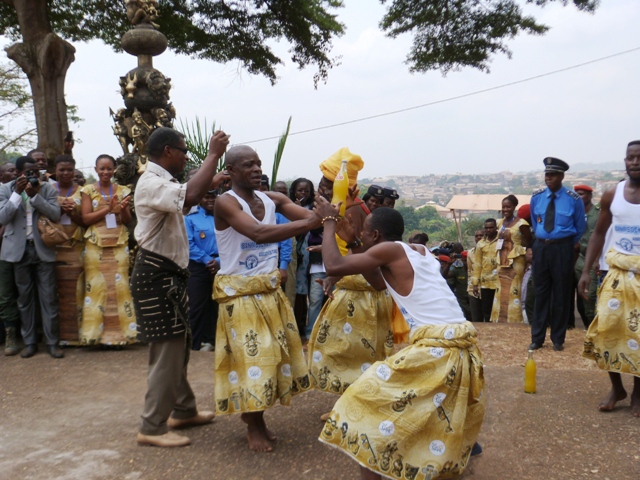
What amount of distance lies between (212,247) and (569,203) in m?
3.97

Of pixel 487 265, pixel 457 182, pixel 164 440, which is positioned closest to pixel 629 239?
pixel 164 440

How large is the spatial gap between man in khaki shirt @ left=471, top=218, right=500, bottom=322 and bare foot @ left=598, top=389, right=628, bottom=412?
4678 mm

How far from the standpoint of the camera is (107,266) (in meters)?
6.46

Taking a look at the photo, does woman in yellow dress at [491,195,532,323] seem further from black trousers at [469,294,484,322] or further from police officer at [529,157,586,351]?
police officer at [529,157,586,351]

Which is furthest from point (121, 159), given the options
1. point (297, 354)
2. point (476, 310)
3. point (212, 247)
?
point (476, 310)

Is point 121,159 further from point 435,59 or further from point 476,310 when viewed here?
point 435,59

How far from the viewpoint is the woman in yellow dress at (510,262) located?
29.0ft

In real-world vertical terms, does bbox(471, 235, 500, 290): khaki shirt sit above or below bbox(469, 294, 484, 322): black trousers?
above

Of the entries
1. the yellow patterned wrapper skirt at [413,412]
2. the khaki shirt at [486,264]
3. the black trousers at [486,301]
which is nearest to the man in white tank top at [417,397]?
the yellow patterned wrapper skirt at [413,412]

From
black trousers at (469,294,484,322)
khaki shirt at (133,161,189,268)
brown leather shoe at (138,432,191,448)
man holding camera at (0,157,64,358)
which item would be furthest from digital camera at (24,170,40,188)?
black trousers at (469,294,484,322)

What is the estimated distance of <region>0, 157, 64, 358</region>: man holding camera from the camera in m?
6.06

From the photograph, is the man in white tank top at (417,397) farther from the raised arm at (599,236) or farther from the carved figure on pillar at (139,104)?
the carved figure on pillar at (139,104)

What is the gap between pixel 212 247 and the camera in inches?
260

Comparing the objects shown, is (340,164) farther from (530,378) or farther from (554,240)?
(554,240)
